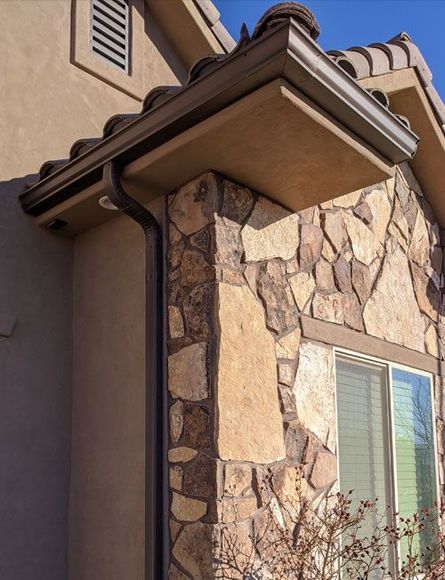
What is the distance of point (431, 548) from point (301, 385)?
2.51 meters

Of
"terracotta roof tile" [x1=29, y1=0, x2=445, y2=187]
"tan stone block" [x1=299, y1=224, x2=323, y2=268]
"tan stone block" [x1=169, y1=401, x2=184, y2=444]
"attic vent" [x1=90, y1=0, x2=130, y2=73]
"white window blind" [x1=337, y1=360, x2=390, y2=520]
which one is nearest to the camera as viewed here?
"terracotta roof tile" [x1=29, y1=0, x2=445, y2=187]

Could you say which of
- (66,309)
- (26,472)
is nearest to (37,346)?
(66,309)

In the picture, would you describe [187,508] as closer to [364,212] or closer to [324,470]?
[324,470]

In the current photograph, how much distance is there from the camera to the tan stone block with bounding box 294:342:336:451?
5105mm

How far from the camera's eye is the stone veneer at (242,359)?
172 inches

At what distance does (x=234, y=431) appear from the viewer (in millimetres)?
4449

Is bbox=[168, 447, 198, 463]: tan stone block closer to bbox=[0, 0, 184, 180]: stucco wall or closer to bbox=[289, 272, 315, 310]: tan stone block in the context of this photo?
bbox=[289, 272, 315, 310]: tan stone block

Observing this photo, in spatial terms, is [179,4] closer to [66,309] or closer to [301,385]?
[66,309]

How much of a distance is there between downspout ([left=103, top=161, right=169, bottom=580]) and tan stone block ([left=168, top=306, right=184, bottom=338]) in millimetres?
68

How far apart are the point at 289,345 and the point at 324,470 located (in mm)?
949

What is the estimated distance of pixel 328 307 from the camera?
5.68 m

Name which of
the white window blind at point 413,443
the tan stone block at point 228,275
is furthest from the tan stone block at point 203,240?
the white window blind at point 413,443

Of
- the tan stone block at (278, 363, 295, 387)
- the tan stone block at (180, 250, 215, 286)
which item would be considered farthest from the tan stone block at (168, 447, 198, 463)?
the tan stone block at (180, 250, 215, 286)

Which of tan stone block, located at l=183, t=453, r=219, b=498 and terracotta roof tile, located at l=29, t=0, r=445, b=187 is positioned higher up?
terracotta roof tile, located at l=29, t=0, r=445, b=187
